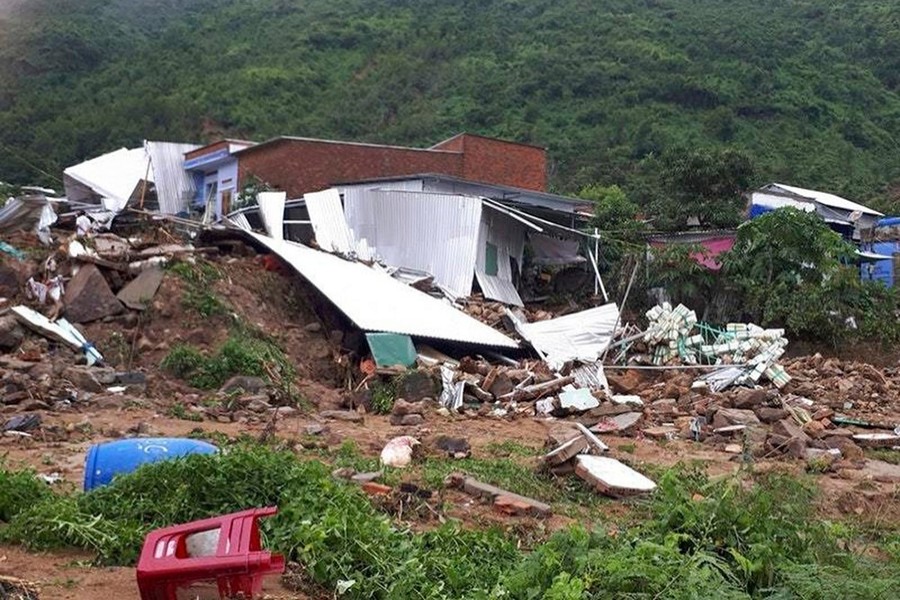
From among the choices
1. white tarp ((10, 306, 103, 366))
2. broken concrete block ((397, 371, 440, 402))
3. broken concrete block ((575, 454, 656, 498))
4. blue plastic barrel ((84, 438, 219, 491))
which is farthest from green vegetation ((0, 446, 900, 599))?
white tarp ((10, 306, 103, 366))

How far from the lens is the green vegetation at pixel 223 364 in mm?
11445

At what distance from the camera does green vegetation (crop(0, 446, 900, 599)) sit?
4.14 metres

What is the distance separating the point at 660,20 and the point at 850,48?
955 centimetres

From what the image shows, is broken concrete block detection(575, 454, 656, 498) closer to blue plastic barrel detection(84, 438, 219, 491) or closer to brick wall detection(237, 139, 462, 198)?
→ blue plastic barrel detection(84, 438, 219, 491)

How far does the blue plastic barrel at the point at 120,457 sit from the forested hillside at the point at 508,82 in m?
25.4

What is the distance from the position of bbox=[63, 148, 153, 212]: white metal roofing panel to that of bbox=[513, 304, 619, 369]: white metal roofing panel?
13314 mm

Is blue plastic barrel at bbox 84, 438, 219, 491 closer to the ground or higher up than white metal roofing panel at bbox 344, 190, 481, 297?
closer to the ground

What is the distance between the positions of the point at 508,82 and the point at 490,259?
1039 inches

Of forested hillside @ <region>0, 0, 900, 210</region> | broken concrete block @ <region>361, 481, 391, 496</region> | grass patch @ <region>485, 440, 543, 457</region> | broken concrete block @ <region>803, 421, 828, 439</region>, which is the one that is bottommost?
grass patch @ <region>485, 440, 543, 457</region>

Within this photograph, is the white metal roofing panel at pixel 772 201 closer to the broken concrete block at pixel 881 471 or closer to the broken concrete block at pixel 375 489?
A: the broken concrete block at pixel 881 471

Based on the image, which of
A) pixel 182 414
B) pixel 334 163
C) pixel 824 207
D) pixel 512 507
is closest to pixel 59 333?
pixel 182 414

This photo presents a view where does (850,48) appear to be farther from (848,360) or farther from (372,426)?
(372,426)

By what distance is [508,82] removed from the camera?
4306cm

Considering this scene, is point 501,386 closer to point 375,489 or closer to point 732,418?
point 732,418
